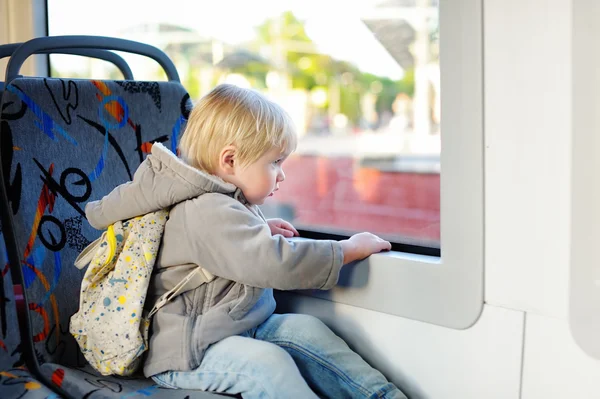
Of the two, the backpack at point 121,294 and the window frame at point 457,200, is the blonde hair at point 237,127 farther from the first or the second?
the window frame at point 457,200

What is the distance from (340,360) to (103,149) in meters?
0.74

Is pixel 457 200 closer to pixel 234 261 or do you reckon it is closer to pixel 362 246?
pixel 362 246

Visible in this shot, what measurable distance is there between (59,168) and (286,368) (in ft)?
2.26

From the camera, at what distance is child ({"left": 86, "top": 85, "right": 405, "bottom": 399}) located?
1229 millimetres

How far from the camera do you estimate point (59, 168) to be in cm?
143

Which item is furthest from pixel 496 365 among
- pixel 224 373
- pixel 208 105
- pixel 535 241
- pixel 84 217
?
pixel 84 217

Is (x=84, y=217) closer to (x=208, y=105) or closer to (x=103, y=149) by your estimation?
→ (x=103, y=149)

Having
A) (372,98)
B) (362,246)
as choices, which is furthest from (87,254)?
(372,98)

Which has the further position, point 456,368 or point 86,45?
point 86,45

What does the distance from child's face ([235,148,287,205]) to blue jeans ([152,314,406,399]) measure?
30 centimetres

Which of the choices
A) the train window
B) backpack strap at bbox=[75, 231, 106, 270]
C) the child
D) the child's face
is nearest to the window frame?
the train window

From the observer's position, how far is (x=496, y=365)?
1.23 meters

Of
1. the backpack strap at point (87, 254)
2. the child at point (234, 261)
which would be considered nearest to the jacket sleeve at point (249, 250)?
the child at point (234, 261)

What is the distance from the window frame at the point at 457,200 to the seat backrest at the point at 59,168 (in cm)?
72
